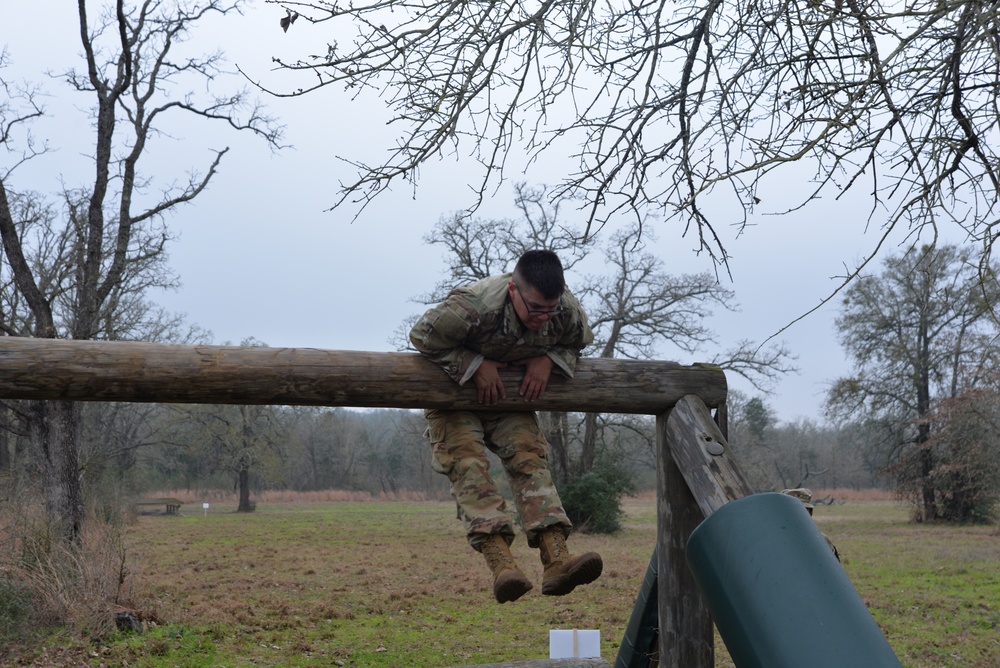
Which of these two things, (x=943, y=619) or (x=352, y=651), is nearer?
(x=352, y=651)

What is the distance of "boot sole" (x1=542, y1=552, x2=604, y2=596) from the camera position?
12.0 ft

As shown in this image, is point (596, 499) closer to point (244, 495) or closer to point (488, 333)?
point (244, 495)

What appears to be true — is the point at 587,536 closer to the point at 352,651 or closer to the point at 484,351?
the point at 352,651

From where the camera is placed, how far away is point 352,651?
988 centimetres

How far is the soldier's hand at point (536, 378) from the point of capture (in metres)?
3.86

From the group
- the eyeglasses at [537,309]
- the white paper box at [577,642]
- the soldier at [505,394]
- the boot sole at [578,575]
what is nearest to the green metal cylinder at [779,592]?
the boot sole at [578,575]

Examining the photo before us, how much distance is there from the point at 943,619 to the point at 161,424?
37.5 metres

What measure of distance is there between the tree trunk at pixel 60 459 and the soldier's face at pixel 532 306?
31.7ft

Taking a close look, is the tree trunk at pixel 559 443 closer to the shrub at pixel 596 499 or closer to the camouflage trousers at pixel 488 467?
the shrub at pixel 596 499

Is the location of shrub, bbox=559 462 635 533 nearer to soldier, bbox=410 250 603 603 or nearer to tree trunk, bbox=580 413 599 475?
tree trunk, bbox=580 413 599 475

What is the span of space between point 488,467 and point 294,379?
107cm

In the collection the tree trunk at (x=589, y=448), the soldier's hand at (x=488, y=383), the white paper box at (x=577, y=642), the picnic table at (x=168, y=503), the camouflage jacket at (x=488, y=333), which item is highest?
the camouflage jacket at (x=488, y=333)

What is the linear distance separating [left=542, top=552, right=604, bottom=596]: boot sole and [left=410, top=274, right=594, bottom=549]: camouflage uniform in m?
0.29

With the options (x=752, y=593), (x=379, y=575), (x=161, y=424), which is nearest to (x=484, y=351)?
(x=752, y=593)
